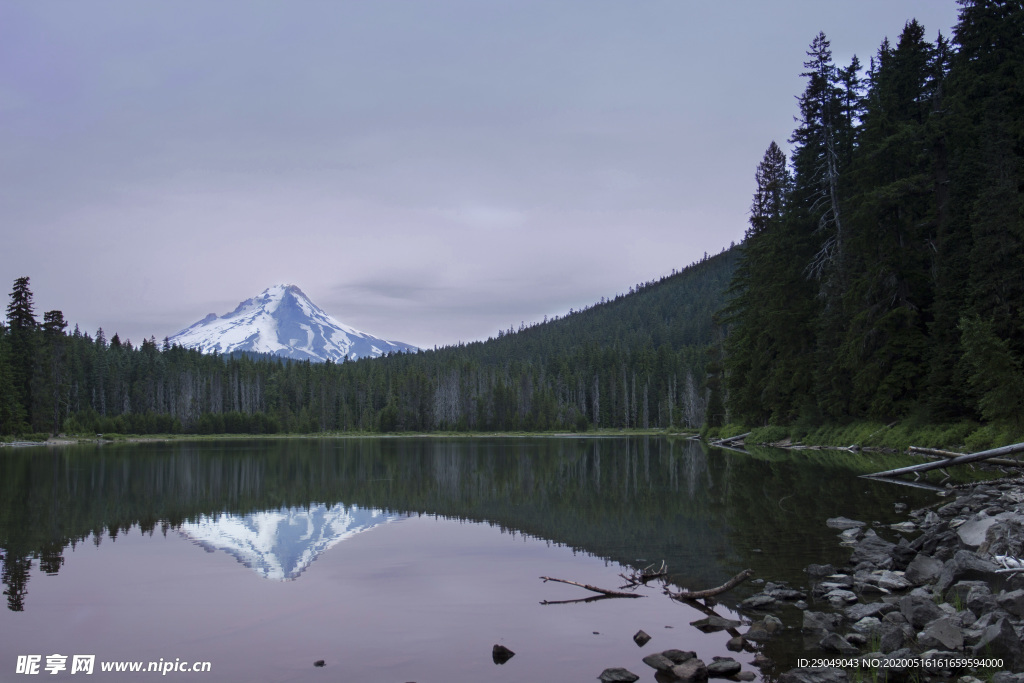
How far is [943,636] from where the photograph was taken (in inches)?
372

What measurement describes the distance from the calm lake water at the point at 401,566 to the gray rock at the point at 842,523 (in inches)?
12.4

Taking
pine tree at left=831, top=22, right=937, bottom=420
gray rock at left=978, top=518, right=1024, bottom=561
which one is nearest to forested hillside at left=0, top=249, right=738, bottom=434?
pine tree at left=831, top=22, right=937, bottom=420

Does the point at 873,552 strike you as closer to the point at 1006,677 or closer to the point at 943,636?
the point at 943,636

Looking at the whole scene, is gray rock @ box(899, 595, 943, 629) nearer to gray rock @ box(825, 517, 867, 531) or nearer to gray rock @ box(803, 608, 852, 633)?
gray rock @ box(803, 608, 852, 633)

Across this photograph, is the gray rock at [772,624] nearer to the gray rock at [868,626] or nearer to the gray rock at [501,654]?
the gray rock at [868,626]

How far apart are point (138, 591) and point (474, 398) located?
156874mm

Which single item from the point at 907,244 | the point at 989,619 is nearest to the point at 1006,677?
the point at 989,619

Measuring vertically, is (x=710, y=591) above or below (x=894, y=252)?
below

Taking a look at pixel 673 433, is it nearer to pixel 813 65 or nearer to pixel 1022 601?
pixel 813 65

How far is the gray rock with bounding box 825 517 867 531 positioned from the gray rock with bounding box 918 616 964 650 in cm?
945

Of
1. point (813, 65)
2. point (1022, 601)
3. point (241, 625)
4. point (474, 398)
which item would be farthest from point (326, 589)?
point (474, 398)

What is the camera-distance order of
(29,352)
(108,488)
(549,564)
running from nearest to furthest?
1. (549,564)
2. (108,488)
3. (29,352)

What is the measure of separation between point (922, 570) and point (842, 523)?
6247mm

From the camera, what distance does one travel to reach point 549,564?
57.4ft
